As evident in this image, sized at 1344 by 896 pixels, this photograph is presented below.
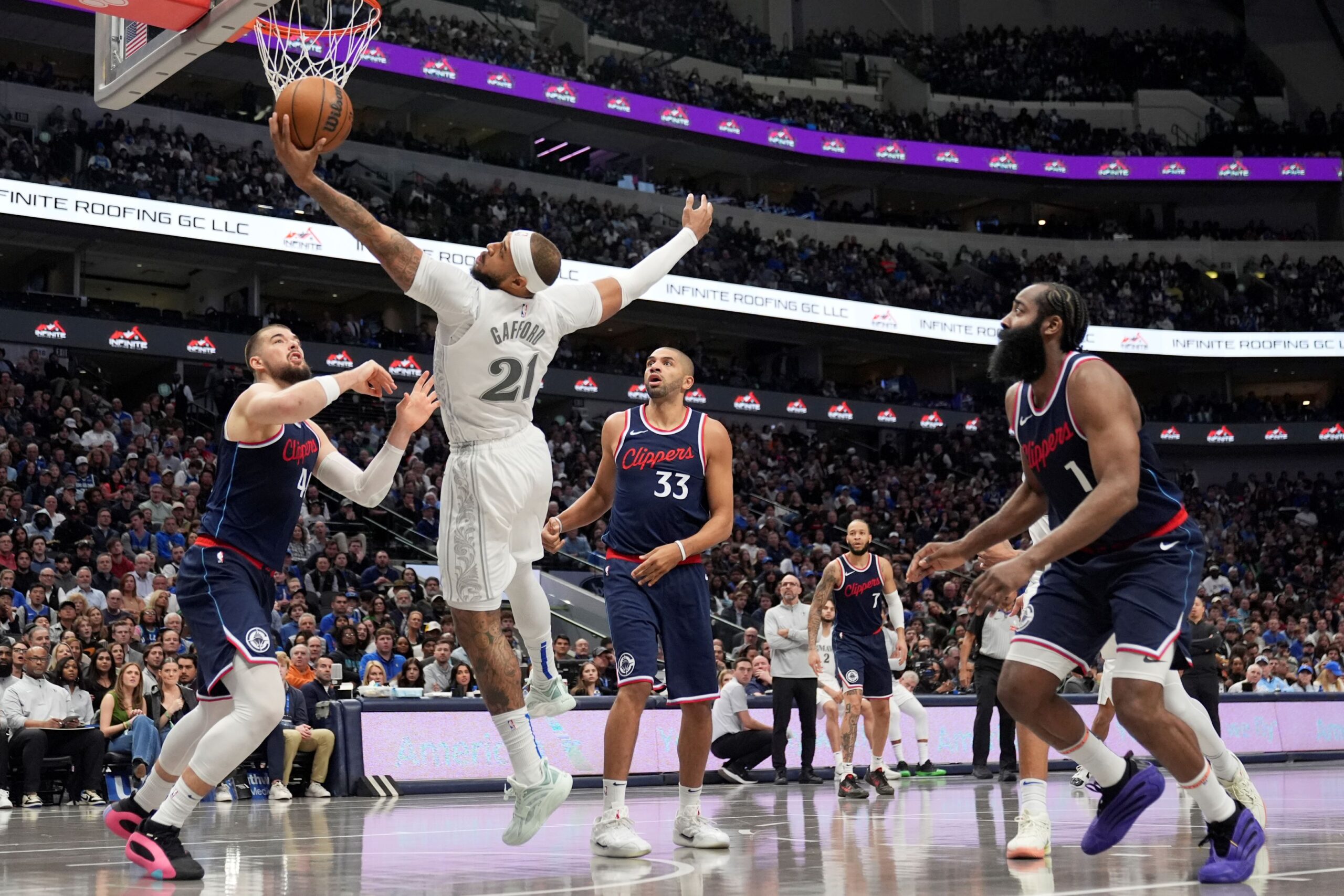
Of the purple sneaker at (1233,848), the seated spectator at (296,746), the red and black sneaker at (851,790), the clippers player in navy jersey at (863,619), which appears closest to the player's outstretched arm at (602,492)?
the purple sneaker at (1233,848)

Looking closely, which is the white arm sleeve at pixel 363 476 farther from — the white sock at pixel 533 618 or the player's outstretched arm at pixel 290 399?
the white sock at pixel 533 618

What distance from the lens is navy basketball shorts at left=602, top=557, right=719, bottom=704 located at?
6.85 meters

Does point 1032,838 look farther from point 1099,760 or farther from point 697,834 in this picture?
point 697,834

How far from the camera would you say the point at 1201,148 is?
156ft

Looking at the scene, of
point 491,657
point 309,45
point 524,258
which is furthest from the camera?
point 309,45

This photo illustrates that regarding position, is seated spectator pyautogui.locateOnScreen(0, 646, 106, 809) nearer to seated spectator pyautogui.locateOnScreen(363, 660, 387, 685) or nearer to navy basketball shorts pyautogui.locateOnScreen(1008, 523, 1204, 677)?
seated spectator pyautogui.locateOnScreen(363, 660, 387, 685)

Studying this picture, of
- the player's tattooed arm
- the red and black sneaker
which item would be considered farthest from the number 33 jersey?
the player's tattooed arm

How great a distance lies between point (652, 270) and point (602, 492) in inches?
55.1

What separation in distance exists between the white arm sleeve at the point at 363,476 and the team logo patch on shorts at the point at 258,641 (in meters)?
0.86

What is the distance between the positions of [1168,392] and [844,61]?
1629 centimetres

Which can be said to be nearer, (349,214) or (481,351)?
(349,214)

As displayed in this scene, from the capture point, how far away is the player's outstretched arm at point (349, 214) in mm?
5500

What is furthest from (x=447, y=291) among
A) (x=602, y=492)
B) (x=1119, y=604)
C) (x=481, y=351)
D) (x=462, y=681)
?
(x=462, y=681)

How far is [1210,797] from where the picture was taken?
530cm
